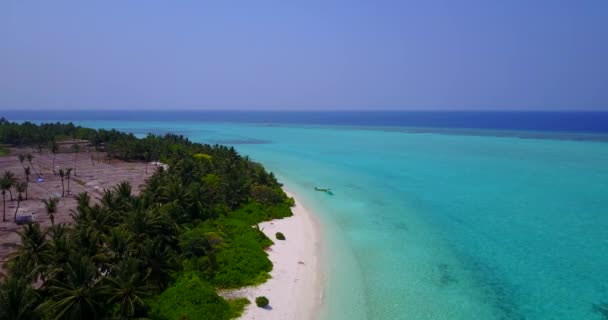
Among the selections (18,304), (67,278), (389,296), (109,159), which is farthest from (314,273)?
(109,159)

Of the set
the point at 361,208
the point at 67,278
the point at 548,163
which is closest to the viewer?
the point at 67,278

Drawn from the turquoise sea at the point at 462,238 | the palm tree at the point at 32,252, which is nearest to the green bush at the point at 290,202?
the turquoise sea at the point at 462,238

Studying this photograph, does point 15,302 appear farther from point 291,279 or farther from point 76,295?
point 291,279

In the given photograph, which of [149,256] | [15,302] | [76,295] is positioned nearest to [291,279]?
[149,256]

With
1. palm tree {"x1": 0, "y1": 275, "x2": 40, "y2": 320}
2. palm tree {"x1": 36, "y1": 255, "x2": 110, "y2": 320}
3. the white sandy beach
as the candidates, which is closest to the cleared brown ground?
palm tree {"x1": 36, "y1": 255, "x2": 110, "y2": 320}

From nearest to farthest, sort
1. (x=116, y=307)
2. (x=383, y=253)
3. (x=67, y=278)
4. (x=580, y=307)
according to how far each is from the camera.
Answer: (x=67, y=278) < (x=116, y=307) < (x=580, y=307) < (x=383, y=253)

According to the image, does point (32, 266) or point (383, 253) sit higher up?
point (32, 266)

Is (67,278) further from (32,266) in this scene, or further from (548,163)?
(548,163)

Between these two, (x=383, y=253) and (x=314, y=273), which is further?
(x=383, y=253)
